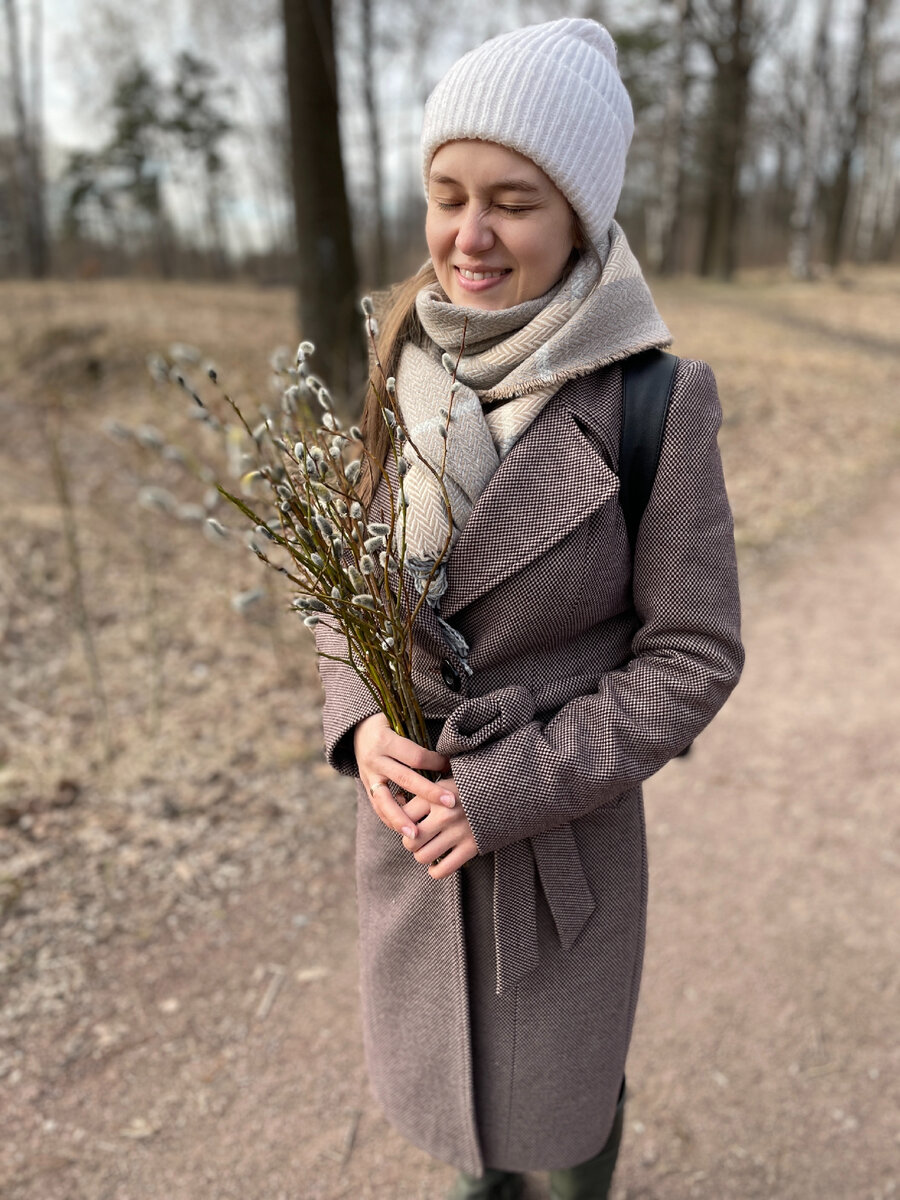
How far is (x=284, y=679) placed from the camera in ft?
14.1

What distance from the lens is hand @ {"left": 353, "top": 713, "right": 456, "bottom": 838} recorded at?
1.30 metres

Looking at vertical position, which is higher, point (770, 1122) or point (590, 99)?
point (590, 99)

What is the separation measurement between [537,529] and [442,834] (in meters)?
0.47

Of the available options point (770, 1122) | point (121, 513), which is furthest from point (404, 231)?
point (770, 1122)

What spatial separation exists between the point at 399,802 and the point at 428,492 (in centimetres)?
50

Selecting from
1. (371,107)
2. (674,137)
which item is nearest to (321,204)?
(371,107)

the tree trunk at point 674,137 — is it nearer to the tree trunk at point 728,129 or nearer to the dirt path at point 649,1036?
the tree trunk at point 728,129

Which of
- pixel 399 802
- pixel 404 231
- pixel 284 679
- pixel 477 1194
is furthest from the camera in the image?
pixel 404 231

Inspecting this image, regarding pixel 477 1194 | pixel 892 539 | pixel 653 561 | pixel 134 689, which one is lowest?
pixel 892 539

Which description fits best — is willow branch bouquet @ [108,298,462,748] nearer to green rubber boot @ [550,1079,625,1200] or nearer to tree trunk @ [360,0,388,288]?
green rubber boot @ [550,1079,625,1200]

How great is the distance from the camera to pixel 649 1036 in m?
2.55

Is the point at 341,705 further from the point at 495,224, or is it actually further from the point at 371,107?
the point at 371,107

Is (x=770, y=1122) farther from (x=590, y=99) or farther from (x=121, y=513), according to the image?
(x=121, y=513)

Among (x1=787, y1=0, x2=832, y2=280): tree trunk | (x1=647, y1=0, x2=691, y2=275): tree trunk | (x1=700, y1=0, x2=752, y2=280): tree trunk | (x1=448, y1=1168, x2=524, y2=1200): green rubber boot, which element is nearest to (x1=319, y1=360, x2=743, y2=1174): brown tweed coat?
(x1=448, y1=1168, x2=524, y2=1200): green rubber boot
